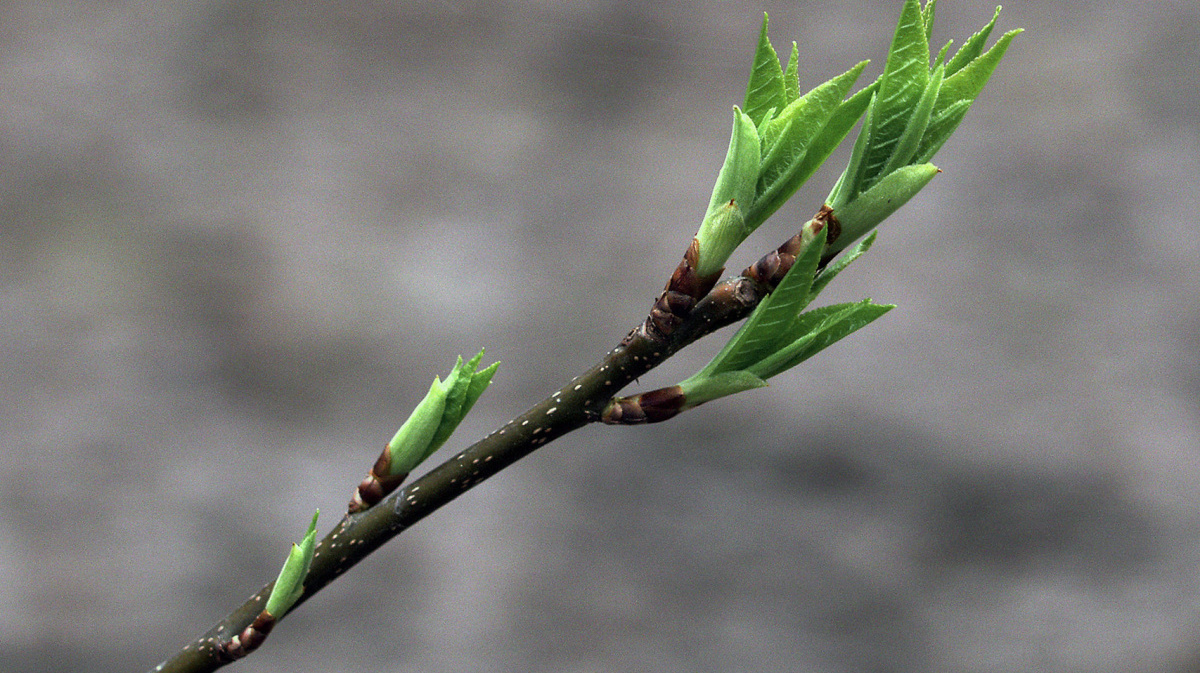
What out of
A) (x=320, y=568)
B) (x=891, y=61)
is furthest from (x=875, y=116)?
(x=320, y=568)

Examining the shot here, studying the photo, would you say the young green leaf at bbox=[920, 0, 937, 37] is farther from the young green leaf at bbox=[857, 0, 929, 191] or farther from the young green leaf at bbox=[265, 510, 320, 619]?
the young green leaf at bbox=[265, 510, 320, 619]

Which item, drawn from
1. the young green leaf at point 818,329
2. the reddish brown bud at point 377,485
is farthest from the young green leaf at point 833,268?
the reddish brown bud at point 377,485

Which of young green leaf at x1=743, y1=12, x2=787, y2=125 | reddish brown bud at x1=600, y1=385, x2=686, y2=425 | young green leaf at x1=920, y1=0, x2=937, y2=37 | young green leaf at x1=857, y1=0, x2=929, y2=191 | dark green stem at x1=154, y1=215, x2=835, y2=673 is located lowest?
reddish brown bud at x1=600, y1=385, x2=686, y2=425

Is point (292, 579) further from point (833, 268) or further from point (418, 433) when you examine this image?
point (833, 268)

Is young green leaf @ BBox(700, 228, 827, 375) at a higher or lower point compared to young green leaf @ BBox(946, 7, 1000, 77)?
lower

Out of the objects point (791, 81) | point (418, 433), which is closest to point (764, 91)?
point (791, 81)

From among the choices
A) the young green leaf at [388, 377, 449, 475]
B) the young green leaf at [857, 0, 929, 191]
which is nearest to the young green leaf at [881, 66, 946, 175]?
the young green leaf at [857, 0, 929, 191]

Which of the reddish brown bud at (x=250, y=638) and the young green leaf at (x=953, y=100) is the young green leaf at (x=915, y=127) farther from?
the reddish brown bud at (x=250, y=638)

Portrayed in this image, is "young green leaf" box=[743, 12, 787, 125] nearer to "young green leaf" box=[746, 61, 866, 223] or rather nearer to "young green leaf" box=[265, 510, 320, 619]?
"young green leaf" box=[746, 61, 866, 223]
